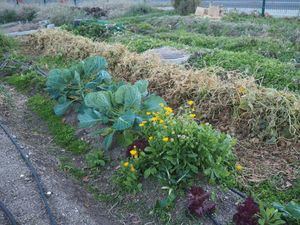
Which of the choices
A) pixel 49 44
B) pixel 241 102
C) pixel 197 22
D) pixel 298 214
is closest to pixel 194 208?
pixel 298 214

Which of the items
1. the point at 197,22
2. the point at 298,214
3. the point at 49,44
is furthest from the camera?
the point at 197,22

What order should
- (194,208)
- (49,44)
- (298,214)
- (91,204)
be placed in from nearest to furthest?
(298,214)
(194,208)
(91,204)
(49,44)

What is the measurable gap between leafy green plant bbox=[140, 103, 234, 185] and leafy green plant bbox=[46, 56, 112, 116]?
1563mm

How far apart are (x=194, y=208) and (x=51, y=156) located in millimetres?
1853

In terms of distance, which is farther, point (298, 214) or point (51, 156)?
point (51, 156)

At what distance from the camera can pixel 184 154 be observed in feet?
10.1

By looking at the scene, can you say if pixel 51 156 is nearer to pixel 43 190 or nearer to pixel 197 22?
pixel 43 190

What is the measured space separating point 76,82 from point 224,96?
5.84 ft

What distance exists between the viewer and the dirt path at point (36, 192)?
2957 mm

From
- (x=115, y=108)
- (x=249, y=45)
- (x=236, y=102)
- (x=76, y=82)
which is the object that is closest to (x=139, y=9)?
(x=249, y=45)

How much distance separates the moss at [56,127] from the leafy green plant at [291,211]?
213 cm

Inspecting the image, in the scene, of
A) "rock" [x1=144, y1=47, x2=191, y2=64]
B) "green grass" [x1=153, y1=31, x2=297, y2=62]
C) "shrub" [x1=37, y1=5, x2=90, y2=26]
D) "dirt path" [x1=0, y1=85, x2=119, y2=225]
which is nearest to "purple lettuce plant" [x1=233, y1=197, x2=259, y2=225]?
"dirt path" [x1=0, y1=85, x2=119, y2=225]

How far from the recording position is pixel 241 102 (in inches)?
159

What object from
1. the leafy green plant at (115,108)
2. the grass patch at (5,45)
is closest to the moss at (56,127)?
the leafy green plant at (115,108)
